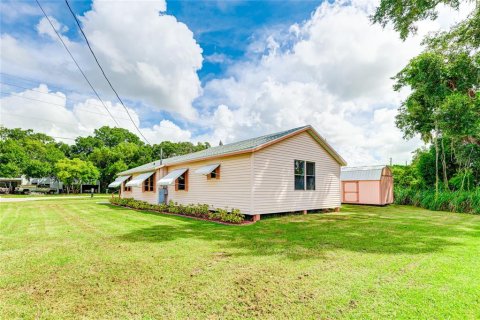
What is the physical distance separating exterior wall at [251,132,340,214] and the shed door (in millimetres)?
7276

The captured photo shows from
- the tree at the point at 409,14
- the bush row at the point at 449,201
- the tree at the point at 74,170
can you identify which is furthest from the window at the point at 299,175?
the tree at the point at 74,170

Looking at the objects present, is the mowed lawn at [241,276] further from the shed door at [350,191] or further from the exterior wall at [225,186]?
the shed door at [350,191]

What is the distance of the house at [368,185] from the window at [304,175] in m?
9.33

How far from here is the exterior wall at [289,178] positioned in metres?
10.6

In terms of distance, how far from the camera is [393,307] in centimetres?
306

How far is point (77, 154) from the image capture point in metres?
52.6

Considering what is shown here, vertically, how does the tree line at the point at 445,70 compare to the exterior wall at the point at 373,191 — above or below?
above

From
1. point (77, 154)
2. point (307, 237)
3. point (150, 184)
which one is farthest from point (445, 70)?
point (77, 154)

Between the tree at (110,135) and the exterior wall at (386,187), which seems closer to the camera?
the exterior wall at (386,187)

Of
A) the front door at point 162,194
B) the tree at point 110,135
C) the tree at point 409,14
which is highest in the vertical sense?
the tree at point 110,135

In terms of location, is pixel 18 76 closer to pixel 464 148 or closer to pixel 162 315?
pixel 162 315

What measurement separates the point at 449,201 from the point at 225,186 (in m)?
14.1

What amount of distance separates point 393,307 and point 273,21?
12.7m

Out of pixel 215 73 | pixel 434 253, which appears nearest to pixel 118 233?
pixel 434 253
